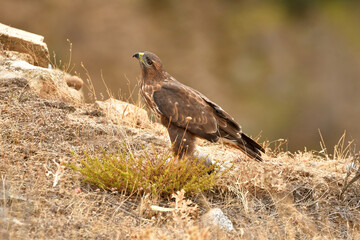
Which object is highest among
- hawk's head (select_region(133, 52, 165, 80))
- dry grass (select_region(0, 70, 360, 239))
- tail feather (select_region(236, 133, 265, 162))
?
hawk's head (select_region(133, 52, 165, 80))

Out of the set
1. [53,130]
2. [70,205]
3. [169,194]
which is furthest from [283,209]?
[53,130]

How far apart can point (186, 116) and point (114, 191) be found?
3.28 feet

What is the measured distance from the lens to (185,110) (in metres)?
4.40

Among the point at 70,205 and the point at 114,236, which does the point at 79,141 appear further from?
the point at 114,236

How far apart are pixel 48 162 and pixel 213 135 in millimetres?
1446

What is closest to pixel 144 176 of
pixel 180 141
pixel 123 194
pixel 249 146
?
pixel 123 194

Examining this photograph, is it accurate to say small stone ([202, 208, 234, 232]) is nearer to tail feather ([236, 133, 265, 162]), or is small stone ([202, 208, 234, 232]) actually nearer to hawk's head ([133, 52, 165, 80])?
tail feather ([236, 133, 265, 162])

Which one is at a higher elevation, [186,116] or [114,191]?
[186,116]

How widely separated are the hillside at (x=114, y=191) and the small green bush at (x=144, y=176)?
0.25 feet

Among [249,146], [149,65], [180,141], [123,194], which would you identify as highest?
[149,65]

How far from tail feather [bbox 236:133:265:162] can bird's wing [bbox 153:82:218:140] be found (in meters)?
0.26

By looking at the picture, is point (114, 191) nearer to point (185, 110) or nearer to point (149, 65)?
point (185, 110)

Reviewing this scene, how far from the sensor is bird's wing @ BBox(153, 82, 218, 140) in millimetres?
4375

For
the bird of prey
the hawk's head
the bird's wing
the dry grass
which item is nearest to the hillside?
the dry grass
